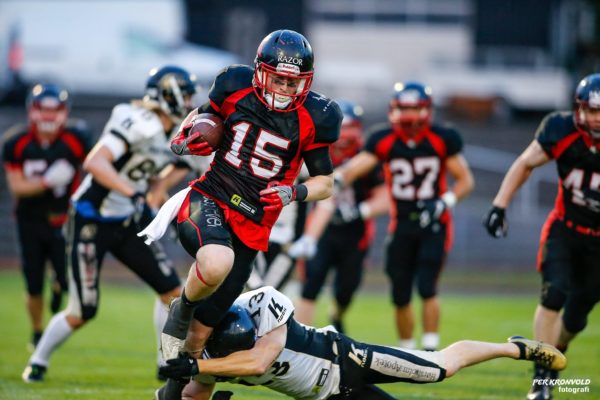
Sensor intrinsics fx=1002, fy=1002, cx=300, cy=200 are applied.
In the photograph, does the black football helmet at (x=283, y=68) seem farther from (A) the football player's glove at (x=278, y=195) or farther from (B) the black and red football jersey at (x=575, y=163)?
(B) the black and red football jersey at (x=575, y=163)

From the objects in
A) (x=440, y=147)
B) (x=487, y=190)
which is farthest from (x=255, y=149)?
(x=487, y=190)

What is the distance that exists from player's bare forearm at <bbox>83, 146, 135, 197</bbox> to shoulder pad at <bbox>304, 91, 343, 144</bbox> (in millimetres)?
1865

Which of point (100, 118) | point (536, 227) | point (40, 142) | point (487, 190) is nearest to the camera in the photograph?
point (40, 142)

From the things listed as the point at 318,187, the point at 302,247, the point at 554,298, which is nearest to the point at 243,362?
the point at 318,187

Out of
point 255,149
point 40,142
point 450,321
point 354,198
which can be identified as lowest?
point 450,321

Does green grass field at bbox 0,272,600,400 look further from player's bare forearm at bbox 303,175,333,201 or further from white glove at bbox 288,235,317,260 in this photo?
player's bare forearm at bbox 303,175,333,201

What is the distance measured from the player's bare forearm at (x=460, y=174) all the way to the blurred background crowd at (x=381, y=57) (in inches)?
317

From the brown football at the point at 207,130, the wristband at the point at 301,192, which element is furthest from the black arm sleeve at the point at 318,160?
the brown football at the point at 207,130

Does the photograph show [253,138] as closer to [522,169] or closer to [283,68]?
[283,68]

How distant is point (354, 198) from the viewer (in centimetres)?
950

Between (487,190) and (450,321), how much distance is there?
909cm

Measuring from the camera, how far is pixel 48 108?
902 centimetres

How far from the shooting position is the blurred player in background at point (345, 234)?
9117 millimetres

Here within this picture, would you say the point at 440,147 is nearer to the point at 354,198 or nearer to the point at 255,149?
the point at 354,198
